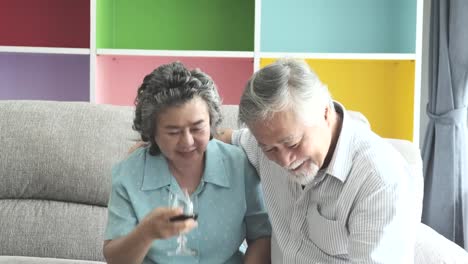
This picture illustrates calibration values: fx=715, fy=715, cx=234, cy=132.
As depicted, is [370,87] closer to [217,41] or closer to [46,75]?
[217,41]

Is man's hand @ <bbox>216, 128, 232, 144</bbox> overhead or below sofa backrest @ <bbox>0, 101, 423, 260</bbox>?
overhead

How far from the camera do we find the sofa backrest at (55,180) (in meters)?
2.44

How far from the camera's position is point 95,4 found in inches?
128

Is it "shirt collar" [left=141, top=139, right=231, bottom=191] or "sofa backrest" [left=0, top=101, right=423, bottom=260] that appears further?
"sofa backrest" [left=0, top=101, right=423, bottom=260]

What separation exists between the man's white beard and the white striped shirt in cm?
4

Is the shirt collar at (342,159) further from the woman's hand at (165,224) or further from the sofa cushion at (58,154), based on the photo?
the sofa cushion at (58,154)

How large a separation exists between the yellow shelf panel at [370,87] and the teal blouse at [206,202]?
1.66 meters

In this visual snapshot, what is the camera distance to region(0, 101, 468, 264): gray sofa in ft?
7.99

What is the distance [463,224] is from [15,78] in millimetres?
2297

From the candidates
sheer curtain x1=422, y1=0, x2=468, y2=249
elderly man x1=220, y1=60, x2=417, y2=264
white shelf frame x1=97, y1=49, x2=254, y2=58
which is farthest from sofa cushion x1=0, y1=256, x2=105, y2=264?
sheer curtain x1=422, y1=0, x2=468, y2=249

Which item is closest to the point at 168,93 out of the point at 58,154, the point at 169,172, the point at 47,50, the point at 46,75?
the point at 169,172

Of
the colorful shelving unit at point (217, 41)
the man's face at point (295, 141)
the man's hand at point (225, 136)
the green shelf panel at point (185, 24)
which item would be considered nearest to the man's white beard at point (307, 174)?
the man's face at point (295, 141)

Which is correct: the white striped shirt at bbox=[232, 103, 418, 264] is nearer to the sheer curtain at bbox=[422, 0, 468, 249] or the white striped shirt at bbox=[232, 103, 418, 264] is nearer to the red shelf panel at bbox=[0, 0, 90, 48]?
the sheer curtain at bbox=[422, 0, 468, 249]

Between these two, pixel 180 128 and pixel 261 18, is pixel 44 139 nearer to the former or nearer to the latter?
pixel 180 128
